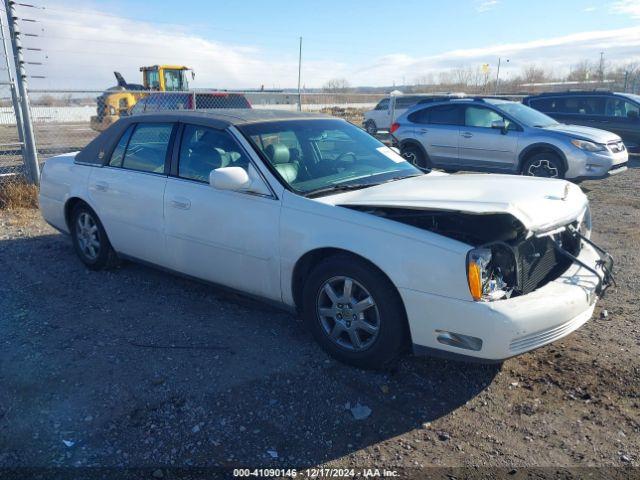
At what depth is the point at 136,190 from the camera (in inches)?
183

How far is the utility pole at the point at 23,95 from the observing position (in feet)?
27.2

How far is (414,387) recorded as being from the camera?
3332 millimetres

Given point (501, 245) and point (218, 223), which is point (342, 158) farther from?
point (501, 245)

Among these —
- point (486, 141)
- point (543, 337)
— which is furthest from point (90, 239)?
point (486, 141)

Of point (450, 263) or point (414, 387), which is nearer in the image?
point (450, 263)

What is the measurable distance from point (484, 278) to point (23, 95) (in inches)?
329

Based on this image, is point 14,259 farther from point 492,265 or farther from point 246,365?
point 492,265

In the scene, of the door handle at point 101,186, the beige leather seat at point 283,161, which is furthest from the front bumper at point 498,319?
the door handle at point 101,186

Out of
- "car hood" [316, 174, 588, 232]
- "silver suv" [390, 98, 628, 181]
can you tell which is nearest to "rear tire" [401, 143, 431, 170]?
"silver suv" [390, 98, 628, 181]

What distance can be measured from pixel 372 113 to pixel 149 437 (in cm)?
2119

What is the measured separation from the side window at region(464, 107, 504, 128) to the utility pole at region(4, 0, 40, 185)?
26.3 ft

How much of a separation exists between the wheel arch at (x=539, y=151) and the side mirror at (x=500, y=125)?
0.57 metres

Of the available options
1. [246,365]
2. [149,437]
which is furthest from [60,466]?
[246,365]

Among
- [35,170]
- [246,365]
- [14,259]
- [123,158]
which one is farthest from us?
[35,170]
